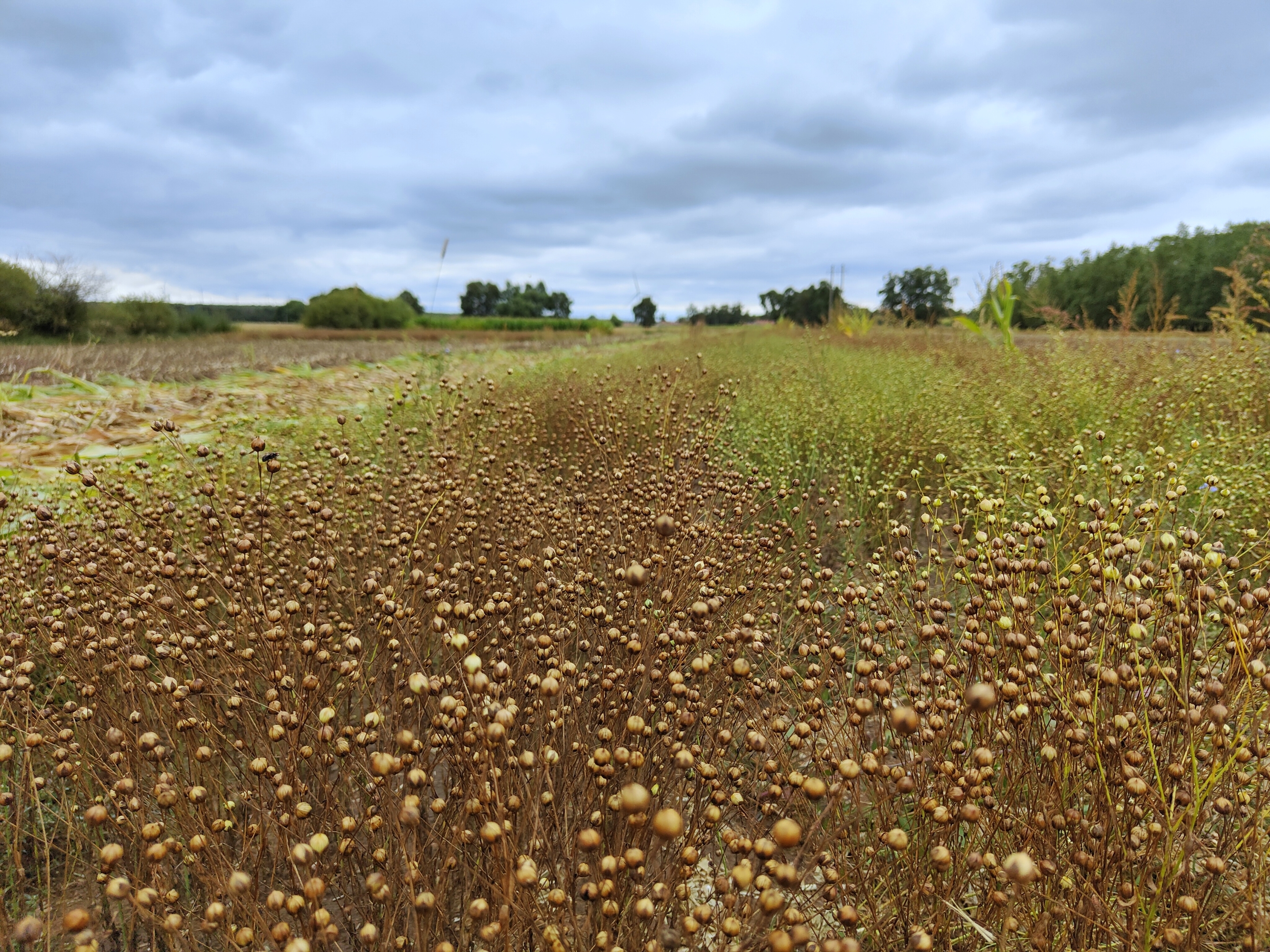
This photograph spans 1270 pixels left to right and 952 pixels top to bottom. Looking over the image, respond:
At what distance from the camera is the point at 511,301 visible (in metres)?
51.2

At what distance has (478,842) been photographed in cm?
142

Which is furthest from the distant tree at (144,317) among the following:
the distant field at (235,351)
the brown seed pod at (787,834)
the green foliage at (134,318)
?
the brown seed pod at (787,834)

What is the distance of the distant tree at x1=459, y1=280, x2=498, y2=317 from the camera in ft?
168

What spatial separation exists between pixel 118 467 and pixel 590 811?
3.78m

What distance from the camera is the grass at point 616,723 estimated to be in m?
1.19

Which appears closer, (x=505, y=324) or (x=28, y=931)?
(x=28, y=931)

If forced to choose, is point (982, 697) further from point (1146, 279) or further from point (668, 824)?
point (1146, 279)

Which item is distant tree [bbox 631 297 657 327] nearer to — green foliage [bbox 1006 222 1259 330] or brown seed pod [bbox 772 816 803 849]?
green foliage [bbox 1006 222 1259 330]

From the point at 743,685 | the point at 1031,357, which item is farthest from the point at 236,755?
the point at 1031,357

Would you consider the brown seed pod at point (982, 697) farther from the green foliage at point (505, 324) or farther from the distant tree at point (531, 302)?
the distant tree at point (531, 302)

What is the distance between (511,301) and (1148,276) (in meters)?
40.1

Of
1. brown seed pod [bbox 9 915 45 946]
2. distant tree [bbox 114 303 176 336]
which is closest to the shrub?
distant tree [bbox 114 303 176 336]

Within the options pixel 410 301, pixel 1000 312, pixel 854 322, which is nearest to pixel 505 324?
pixel 410 301

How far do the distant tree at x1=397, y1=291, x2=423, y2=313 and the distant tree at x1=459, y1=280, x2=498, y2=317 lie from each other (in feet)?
52.5
